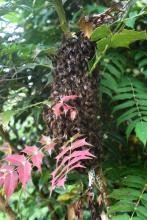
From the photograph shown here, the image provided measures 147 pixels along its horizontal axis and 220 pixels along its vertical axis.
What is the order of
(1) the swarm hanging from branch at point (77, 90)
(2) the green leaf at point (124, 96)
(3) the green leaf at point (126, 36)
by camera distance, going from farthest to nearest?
(2) the green leaf at point (124, 96), (1) the swarm hanging from branch at point (77, 90), (3) the green leaf at point (126, 36)

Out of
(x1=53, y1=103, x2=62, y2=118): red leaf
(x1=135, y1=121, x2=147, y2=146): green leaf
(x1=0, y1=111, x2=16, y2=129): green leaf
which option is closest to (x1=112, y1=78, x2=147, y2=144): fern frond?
(x1=135, y1=121, x2=147, y2=146): green leaf

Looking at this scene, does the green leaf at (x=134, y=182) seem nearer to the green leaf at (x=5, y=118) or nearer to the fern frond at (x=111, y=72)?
the fern frond at (x=111, y=72)

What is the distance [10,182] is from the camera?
0.92 meters

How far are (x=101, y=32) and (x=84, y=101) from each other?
20cm

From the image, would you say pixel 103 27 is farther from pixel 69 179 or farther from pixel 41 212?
pixel 41 212

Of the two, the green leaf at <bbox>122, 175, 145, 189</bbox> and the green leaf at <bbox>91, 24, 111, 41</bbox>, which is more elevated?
the green leaf at <bbox>91, 24, 111, 41</bbox>

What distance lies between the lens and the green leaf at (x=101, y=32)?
103 cm

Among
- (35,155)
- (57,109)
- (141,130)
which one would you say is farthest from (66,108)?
(141,130)

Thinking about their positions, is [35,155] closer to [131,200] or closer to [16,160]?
[16,160]

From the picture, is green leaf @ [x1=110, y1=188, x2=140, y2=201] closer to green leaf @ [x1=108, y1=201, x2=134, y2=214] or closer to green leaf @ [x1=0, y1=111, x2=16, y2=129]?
green leaf @ [x1=108, y1=201, x2=134, y2=214]

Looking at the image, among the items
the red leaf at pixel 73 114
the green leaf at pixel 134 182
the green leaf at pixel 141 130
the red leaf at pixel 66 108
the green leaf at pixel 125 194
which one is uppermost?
the red leaf at pixel 66 108

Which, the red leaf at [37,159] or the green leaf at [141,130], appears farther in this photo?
the green leaf at [141,130]

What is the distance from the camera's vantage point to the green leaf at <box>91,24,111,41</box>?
1.03 m

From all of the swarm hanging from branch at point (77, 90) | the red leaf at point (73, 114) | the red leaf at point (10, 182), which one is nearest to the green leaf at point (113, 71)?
the swarm hanging from branch at point (77, 90)
